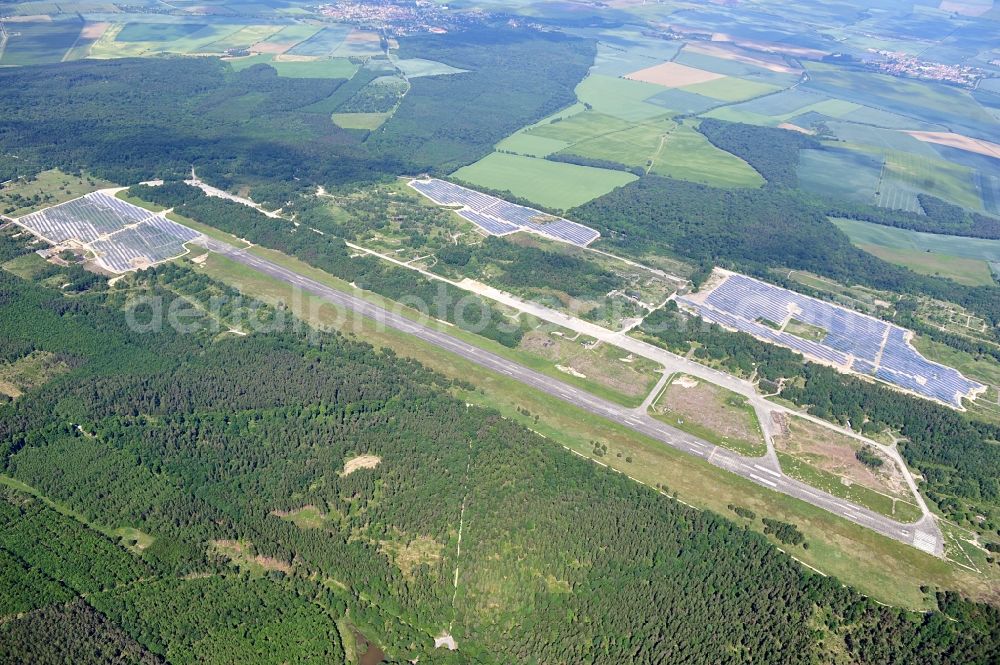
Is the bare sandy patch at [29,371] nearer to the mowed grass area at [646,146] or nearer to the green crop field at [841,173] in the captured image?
the mowed grass area at [646,146]

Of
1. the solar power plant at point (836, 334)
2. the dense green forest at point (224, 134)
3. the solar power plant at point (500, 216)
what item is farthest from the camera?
the dense green forest at point (224, 134)

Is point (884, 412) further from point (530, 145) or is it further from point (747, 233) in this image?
point (530, 145)

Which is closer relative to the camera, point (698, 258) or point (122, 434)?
point (122, 434)

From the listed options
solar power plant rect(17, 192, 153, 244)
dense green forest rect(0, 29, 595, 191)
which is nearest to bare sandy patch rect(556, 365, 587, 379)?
dense green forest rect(0, 29, 595, 191)

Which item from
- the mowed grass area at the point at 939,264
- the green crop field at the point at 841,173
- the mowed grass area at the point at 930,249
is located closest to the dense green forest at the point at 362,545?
the mowed grass area at the point at 939,264

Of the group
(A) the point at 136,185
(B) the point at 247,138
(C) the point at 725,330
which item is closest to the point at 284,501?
(C) the point at 725,330

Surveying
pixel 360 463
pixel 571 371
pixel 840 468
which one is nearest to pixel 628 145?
pixel 571 371

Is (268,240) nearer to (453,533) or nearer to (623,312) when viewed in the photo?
(623,312)
